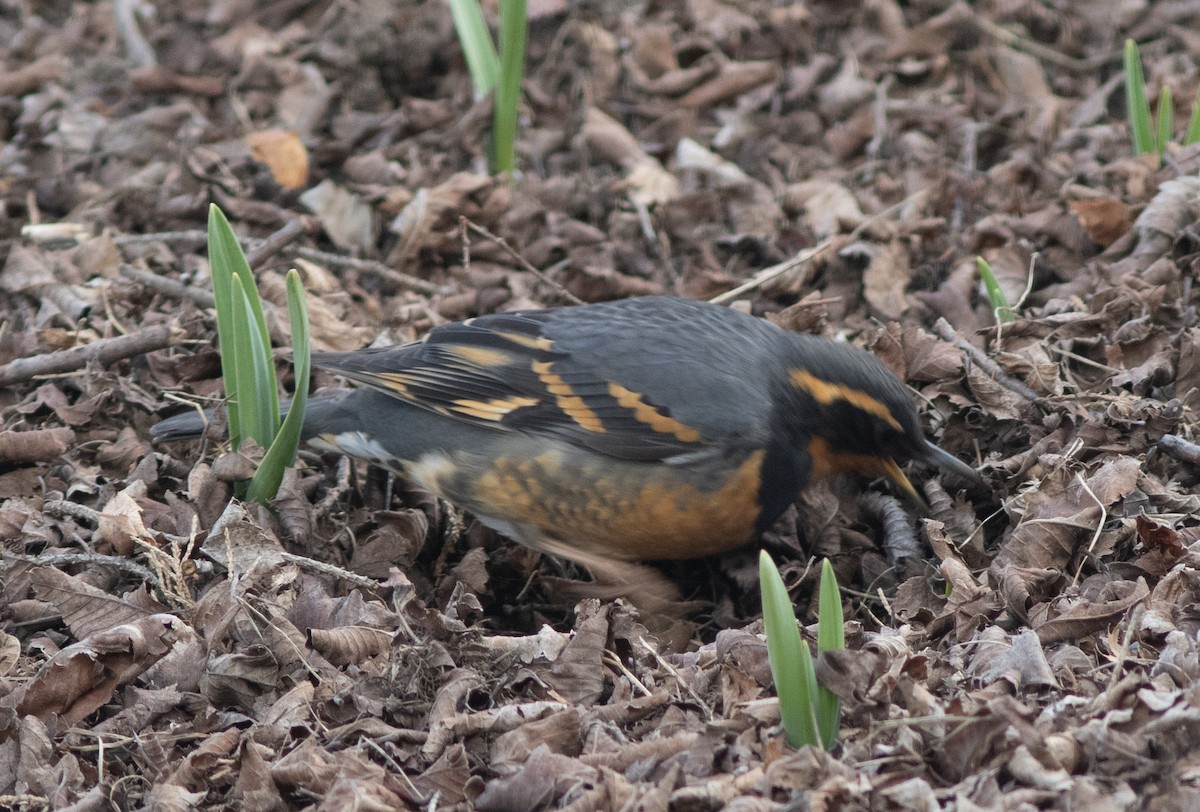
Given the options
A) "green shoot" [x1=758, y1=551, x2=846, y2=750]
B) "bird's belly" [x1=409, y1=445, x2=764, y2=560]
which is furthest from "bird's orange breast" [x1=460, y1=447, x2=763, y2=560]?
"green shoot" [x1=758, y1=551, x2=846, y2=750]

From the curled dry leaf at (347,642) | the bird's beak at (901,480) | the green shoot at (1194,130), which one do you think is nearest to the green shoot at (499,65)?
the bird's beak at (901,480)

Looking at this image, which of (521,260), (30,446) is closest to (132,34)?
(521,260)

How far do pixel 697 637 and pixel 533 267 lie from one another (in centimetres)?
246

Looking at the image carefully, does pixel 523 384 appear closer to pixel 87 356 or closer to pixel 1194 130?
pixel 87 356

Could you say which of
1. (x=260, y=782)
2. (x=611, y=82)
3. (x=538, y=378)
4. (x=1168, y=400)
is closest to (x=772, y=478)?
(x=538, y=378)

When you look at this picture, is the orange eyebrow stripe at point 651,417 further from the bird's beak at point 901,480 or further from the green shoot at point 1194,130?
the green shoot at point 1194,130

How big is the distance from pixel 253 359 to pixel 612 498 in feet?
4.79

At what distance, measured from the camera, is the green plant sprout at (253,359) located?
15.1 feet

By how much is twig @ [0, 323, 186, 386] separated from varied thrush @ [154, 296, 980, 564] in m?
0.61

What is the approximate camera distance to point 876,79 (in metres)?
8.03

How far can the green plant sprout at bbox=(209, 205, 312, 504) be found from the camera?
15.1 feet

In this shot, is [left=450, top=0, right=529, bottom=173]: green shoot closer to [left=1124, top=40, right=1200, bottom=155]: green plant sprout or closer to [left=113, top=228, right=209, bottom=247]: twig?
[left=113, top=228, right=209, bottom=247]: twig

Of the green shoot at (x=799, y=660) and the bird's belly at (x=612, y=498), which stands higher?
the green shoot at (x=799, y=660)

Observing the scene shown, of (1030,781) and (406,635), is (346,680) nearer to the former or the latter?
(406,635)
